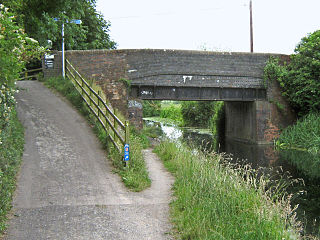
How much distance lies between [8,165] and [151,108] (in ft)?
170

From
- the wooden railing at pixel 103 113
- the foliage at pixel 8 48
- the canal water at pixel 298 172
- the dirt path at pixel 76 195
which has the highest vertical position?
the foliage at pixel 8 48

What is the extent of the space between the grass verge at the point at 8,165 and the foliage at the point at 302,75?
48.9ft

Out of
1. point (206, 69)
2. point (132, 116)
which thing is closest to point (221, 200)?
point (132, 116)

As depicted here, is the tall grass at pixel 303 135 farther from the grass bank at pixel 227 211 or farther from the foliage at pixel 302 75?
the grass bank at pixel 227 211

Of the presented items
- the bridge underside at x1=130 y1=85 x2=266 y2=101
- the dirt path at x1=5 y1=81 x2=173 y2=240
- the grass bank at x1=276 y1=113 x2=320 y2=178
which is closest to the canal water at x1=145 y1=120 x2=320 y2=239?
the grass bank at x1=276 y1=113 x2=320 y2=178

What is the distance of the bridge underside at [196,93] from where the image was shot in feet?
63.3

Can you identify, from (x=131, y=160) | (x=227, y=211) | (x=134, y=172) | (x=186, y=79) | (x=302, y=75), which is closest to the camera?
(x=227, y=211)

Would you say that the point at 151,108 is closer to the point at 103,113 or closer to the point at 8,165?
the point at 103,113

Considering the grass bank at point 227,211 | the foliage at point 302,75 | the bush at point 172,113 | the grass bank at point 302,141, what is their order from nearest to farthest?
the grass bank at point 227,211, the grass bank at point 302,141, the foliage at point 302,75, the bush at point 172,113

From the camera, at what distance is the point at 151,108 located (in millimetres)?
59281

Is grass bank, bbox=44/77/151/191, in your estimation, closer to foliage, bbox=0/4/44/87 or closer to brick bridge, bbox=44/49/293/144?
foliage, bbox=0/4/44/87

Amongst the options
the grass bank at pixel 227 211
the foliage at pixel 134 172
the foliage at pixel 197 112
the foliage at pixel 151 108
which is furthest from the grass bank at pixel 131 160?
the foliage at pixel 151 108

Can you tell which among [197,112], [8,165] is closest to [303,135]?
[8,165]

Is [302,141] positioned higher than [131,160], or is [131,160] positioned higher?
[131,160]
